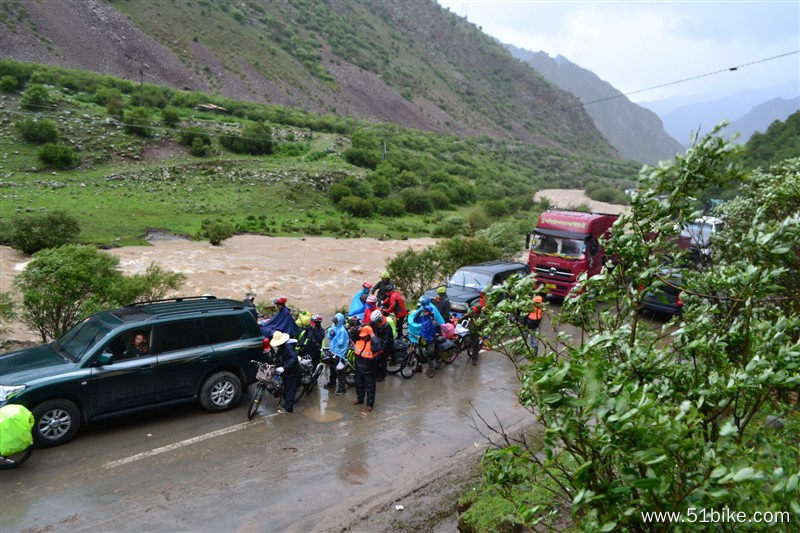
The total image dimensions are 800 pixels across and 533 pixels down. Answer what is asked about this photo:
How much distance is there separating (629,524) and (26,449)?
700cm

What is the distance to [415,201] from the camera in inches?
1848

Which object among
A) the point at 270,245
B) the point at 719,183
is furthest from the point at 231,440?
the point at 270,245

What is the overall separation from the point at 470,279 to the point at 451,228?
25.0 metres

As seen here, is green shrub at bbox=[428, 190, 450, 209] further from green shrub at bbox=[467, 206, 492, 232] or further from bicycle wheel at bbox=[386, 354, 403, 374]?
bicycle wheel at bbox=[386, 354, 403, 374]

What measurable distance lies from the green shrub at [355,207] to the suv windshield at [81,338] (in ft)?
109

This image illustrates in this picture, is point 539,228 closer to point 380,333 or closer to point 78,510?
point 380,333

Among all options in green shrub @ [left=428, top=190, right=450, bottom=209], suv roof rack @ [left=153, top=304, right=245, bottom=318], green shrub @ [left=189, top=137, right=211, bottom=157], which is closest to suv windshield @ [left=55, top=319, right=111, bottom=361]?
suv roof rack @ [left=153, top=304, right=245, bottom=318]

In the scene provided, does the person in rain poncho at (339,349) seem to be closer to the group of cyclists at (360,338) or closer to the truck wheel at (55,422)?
the group of cyclists at (360,338)

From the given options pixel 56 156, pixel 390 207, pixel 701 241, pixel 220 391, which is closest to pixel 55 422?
pixel 220 391

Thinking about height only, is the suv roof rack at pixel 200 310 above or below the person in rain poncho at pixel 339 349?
above

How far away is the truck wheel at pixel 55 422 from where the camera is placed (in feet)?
22.4

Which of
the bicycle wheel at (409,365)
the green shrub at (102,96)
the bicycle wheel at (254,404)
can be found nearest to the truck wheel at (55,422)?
the bicycle wheel at (254,404)

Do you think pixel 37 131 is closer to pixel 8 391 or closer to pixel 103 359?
pixel 103 359

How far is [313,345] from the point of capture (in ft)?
30.9
